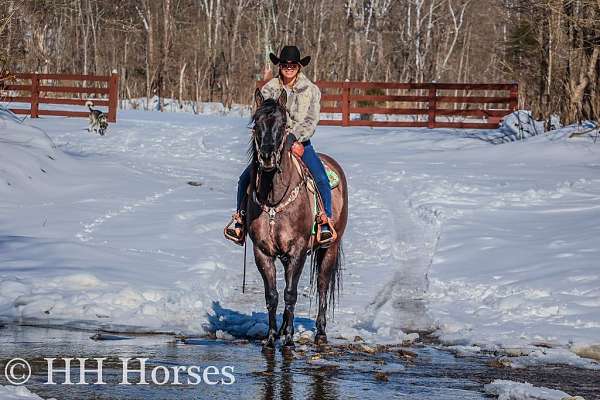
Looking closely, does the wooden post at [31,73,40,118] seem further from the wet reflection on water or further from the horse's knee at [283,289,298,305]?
the horse's knee at [283,289,298,305]

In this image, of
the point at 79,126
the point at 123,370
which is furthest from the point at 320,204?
the point at 79,126

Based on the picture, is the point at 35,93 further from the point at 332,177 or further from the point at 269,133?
the point at 269,133

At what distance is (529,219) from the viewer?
1836 centimetres

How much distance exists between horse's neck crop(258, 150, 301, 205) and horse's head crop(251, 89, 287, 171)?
10.6 inches

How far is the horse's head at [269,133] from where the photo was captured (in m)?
8.12

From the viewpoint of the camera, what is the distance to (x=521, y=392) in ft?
21.8

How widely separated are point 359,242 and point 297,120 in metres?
7.36

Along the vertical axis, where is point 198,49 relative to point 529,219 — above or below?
above

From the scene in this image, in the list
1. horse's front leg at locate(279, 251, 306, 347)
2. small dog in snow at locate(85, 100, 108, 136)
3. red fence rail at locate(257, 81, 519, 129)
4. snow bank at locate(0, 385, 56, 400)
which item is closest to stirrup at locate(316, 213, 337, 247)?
horse's front leg at locate(279, 251, 306, 347)

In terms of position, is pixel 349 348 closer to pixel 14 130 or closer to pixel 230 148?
pixel 14 130

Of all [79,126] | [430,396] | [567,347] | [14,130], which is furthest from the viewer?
[79,126]

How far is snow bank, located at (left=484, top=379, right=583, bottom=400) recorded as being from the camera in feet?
21.5

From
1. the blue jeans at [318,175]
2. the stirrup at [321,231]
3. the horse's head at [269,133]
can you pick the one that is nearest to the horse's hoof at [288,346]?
the stirrup at [321,231]

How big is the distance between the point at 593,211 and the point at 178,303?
10.4m
